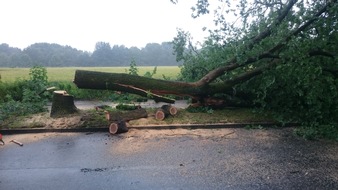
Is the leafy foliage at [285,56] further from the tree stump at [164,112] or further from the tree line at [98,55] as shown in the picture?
the tree line at [98,55]

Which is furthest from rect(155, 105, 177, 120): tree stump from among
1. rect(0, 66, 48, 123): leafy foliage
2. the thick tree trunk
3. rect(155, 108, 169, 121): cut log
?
rect(0, 66, 48, 123): leafy foliage

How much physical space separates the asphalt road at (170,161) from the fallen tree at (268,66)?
59.8 inches

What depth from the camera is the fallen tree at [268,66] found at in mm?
8297

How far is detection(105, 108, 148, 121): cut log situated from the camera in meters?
8.81

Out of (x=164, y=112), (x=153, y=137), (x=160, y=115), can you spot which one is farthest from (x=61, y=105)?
(x=153, y=137)

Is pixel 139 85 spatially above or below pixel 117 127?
above

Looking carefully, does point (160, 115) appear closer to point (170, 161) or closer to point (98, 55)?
point (170, 161)

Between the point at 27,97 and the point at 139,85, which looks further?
the point at 27,97

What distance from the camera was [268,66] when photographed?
912 cm

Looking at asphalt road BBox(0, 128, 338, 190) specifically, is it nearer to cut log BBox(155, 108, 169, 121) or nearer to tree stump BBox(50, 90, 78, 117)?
cut log BBox(155, 108, 169, 121)

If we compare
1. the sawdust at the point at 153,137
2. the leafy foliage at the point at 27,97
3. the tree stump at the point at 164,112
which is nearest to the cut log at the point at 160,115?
the tree stump at the point at 164,112

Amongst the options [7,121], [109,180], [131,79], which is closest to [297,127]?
[131,79]

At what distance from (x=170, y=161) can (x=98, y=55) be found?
61263 millimetres

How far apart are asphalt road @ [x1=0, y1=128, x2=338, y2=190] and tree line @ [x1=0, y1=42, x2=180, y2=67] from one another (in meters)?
52.2
